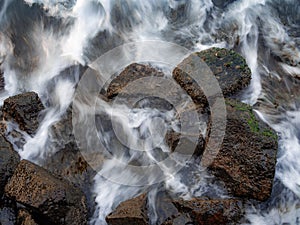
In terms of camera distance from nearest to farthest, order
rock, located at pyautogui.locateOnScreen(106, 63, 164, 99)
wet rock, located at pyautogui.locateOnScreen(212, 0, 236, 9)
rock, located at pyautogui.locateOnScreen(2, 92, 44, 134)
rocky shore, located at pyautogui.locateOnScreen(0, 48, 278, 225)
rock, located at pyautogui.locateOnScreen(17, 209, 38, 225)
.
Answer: rock, located at pyautogui.locateOnScreen(17, 209, 38, 225) → rocky shore, located at pyautogui.locateOnScreen(0, 48, 278, 225) → rock, located at pyautogui.locateOnScreen(2, 92, 44, 134) → rock, located at pyautogui.locateOnScreen(106, 63, 164, 99) → wet rock, located at pyautogui.locateOnScreen(212, 0, 236, 9)

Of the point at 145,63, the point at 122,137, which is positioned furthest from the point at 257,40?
the point at 122,137

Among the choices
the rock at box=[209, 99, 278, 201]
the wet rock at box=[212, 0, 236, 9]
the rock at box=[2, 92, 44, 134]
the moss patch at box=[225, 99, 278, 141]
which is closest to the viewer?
the rock at box=[209, 99, 278, 201]

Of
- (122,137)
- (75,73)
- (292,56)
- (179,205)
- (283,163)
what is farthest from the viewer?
(292,56)

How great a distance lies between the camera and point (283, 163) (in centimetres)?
341

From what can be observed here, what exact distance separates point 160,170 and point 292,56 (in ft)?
7.78

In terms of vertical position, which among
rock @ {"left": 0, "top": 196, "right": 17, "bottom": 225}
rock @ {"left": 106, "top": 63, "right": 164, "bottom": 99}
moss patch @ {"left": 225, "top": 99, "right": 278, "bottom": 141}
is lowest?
moss patch @ {"left": 225, "top": 99, "right": 278, "bottom": 141}

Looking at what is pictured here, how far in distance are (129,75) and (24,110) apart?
1163mm

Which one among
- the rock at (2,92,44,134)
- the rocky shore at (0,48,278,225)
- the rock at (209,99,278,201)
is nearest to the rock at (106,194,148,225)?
the rocky shore at (0,48,278,225)

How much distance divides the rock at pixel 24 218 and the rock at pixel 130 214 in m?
0.61

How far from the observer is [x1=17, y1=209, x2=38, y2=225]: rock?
9.46ft

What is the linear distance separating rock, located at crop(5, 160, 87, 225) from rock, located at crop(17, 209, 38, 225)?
0.19 feet

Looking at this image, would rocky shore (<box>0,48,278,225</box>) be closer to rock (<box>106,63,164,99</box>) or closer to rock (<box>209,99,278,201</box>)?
rock (<box>209,99,278,201</box>)

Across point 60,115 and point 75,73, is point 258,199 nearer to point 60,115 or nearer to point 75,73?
point 60,115

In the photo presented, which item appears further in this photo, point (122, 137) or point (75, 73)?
point (75, 73)
